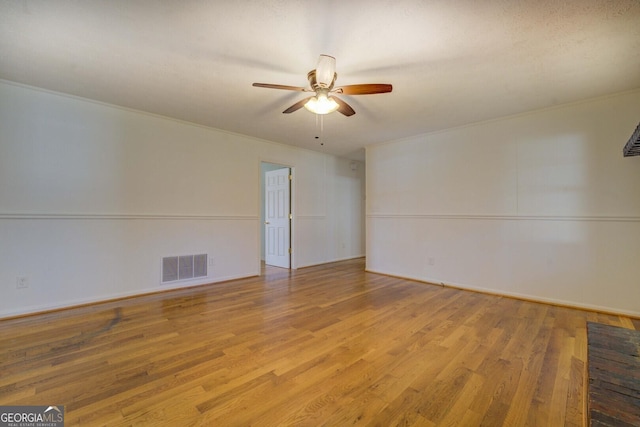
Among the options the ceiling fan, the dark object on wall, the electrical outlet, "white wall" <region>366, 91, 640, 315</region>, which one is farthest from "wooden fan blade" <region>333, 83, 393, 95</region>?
the electrical outlet

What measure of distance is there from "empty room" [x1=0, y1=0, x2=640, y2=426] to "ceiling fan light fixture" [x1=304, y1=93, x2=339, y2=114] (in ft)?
0.07

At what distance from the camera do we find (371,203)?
5.14 m

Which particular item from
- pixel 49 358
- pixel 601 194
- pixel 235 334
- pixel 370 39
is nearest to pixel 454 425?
pixel 235 334

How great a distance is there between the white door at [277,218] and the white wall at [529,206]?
2018 mm

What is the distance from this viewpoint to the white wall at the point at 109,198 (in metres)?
2.78

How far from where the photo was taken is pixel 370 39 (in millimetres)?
2016

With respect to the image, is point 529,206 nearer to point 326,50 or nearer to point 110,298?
point 326,50

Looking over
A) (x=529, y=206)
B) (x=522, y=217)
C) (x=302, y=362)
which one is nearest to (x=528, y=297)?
(x=522, y=217)

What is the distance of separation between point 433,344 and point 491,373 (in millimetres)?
458

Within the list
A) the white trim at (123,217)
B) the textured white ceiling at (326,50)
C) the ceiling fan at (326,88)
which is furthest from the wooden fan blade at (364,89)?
the white trim at (123,217)

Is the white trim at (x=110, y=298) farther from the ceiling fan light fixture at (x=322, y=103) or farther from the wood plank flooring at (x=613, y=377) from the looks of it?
the wood plank flooring at (x=613, y=377)

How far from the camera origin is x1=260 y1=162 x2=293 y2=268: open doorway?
5.33 m

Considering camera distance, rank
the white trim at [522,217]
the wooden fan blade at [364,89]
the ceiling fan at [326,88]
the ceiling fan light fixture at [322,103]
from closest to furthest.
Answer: the ceiling fan at [326,88], the wooden fan blade at [364,89], the ceiling fan light fixture at [322,103], the white trim at [522,217]

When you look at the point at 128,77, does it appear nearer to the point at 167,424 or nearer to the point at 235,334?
the point at 235,334
